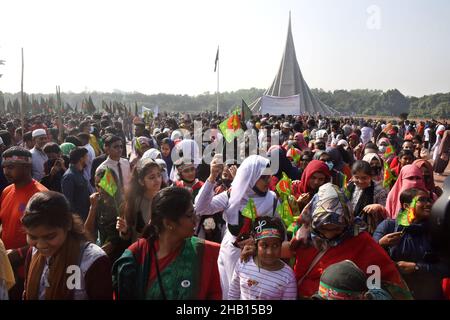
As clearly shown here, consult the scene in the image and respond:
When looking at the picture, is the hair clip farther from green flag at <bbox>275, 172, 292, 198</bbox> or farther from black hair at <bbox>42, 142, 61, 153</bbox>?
black hair at <bbox>42, 142, 61, 153</bbox>

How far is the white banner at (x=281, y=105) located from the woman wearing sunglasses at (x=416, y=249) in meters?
14.4

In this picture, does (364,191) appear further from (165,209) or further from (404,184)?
(165,209)

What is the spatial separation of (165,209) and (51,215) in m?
0.57

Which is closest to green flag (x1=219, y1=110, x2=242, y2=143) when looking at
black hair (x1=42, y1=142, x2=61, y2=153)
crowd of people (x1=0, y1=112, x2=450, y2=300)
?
crowd of people (x1=0, y1=112, x2=450, y2=300)

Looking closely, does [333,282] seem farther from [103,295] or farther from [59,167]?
[59,167]

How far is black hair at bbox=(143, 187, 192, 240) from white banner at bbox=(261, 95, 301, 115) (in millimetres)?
15229

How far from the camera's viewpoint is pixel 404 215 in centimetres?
290

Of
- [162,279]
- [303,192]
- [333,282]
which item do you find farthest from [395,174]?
[162,279]

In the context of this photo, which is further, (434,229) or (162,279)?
(162,279)

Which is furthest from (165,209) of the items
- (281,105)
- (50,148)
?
(281,105)

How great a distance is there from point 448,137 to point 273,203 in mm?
8109

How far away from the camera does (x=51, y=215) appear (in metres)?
2.16

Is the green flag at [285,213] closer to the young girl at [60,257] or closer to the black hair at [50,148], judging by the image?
the young girl at [60,257]
